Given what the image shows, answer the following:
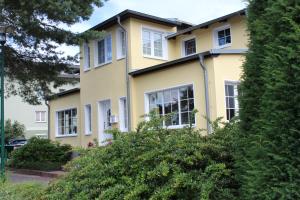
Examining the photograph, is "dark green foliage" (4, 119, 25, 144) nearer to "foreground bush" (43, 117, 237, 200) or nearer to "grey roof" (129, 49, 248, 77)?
"grey roof" (129, 49, 248, 77)

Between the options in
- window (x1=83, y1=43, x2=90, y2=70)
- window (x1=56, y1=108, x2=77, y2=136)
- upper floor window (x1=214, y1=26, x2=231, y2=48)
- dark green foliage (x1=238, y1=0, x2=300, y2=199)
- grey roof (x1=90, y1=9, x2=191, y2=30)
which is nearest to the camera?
dark green foliage (x1=238, y1=0, x2=300, y2=199)

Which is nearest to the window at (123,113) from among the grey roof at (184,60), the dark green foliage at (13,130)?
the grey roof at (184,60)

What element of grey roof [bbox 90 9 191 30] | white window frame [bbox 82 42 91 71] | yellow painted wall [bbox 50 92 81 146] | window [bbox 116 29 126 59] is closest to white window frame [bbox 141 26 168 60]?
grey roof [bbox 90 9 191 30]

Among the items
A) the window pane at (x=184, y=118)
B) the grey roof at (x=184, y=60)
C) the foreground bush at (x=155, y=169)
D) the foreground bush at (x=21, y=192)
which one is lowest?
the foreground bush at (x=21, y=192)

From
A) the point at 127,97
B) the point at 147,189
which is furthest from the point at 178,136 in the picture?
the point at 127,97

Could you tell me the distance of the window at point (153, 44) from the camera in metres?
21.3

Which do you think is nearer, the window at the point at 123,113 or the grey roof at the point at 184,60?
the grey roof at the point at 184,60

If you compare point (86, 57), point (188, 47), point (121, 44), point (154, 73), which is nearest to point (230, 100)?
point (154, 73)

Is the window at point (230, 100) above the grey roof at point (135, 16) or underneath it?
underneath

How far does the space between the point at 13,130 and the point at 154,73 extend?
33.8m

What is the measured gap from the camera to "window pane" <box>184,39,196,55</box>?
22125 mm

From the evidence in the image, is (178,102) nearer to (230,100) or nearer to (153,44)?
(230,100)

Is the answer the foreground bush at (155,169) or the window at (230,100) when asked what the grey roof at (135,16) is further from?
the foreground bush at (155,169)

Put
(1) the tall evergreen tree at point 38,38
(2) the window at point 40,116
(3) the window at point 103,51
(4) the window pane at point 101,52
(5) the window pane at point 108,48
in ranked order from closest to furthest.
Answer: (1) the tall evergreen tree at point 38,38, (5) the window pane at point 108,48, (3) the window at point 103,51, (4) the window pane at point 101,52, (2) the window at point 40,116
